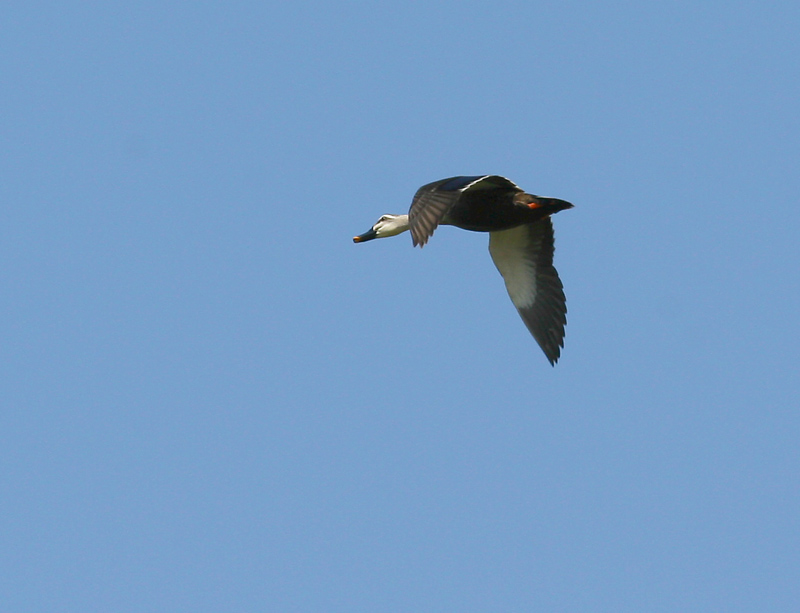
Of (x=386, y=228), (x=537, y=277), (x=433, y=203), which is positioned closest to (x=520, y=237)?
(x=537, y=277)

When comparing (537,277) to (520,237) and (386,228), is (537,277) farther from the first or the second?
(386,228)

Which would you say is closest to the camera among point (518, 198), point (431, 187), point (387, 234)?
point (431, 187)

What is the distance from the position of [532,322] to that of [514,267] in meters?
0.80

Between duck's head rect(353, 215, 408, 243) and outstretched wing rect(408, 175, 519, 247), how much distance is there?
6.42 ft

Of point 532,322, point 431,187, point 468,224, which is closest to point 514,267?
point 532,322

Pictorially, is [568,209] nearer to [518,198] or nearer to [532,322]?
[518,198]

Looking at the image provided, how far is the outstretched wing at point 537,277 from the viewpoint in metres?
15.8

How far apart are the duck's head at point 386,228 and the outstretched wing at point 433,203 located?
1.96 meters

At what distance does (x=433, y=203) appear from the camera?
12633mm

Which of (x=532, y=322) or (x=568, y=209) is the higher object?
(x=568, y=209)

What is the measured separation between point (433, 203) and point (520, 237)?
3.49 meters

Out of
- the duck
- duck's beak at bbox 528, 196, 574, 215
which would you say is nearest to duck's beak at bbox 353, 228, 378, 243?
the duck

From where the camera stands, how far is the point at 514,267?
53.2 ft

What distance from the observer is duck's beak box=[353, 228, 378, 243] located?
616 inches
